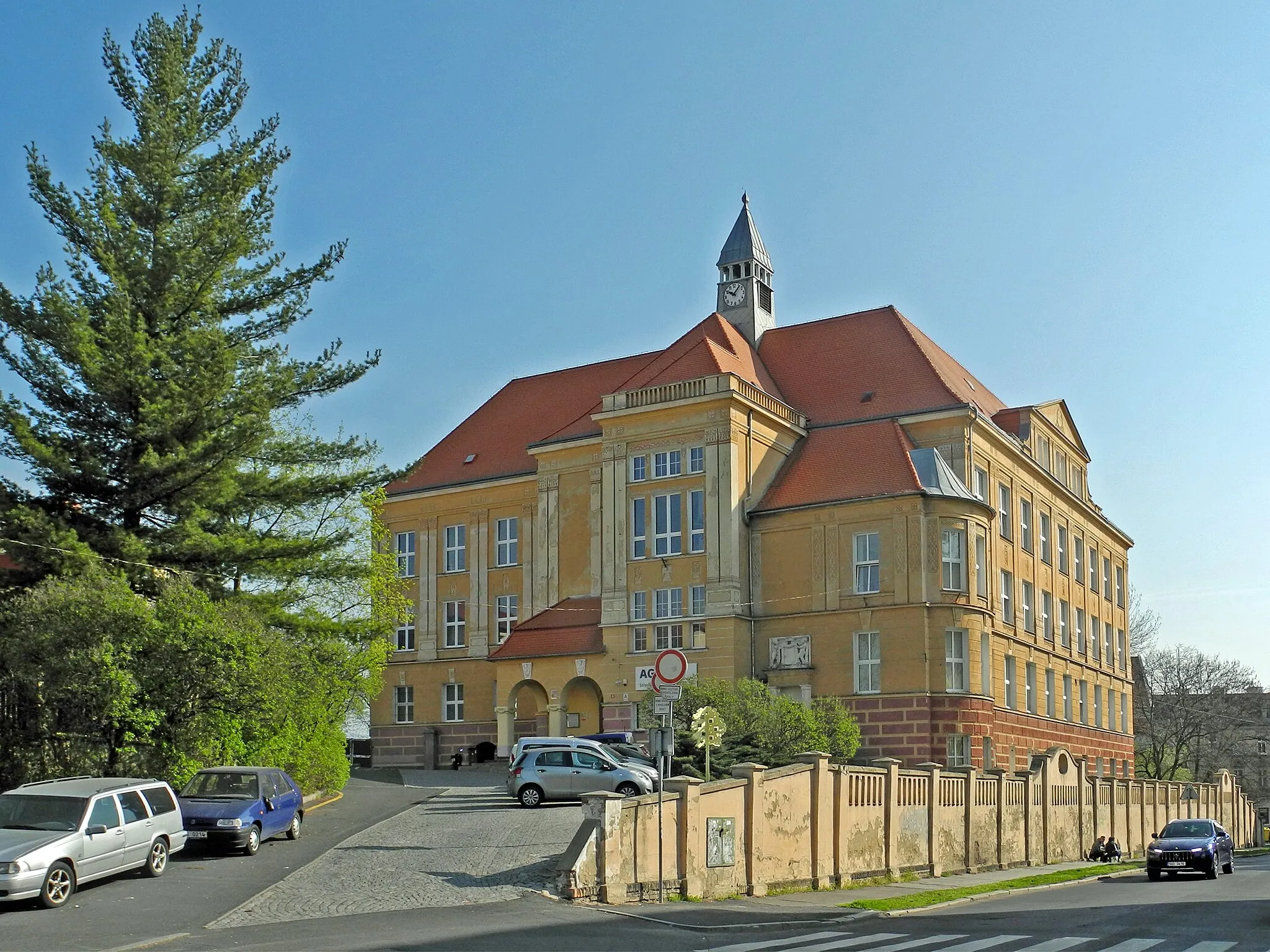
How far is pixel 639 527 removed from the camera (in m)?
53.0

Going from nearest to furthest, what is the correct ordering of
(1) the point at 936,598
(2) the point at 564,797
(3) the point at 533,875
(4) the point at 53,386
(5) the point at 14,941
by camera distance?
Answer: 1. (5) the point at 14,941
2. (3) the point at 533,875
3. (4) the point at 53,386
4. (2) the point at 564,797
5. (1) the point at 936,598

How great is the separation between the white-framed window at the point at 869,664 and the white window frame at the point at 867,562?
1574 mm

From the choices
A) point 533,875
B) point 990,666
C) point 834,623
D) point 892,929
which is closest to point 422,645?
point 834,623

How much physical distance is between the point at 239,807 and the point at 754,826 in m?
9.36

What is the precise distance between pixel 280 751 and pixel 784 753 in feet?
47.5

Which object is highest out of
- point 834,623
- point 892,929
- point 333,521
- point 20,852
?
point 333,521

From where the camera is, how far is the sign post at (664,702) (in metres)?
22.0

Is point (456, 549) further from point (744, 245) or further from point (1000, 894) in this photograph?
point (1000, 894)

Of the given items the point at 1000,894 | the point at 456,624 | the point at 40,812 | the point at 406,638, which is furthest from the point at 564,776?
the point at 406,638

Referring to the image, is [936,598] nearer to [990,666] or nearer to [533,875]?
[990,666]

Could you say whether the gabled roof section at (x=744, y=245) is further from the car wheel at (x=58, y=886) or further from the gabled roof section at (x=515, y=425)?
the car wheel at (x=58, y=886)

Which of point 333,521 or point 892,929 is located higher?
point 333,521

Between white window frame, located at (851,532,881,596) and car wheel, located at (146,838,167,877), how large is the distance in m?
30.8

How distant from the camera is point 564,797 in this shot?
34562 mm
